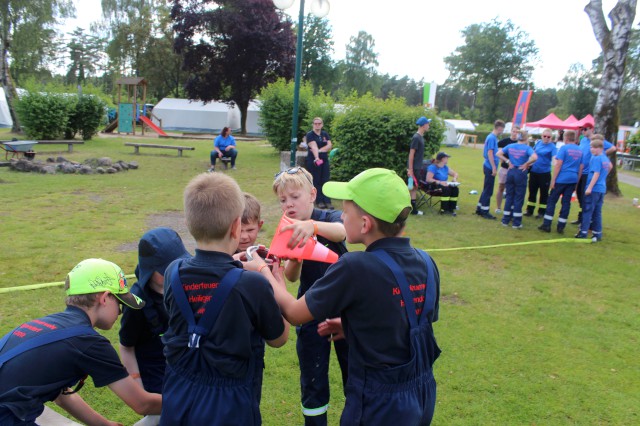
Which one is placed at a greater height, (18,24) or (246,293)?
(18,24)

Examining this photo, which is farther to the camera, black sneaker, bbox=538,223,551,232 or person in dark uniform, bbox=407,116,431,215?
person in dark uniform, bbox=407,116,431,215

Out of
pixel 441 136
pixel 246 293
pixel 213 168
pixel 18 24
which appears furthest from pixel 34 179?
pixel 18 24

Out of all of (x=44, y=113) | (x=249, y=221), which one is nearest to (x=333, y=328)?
(x=249, y=221)

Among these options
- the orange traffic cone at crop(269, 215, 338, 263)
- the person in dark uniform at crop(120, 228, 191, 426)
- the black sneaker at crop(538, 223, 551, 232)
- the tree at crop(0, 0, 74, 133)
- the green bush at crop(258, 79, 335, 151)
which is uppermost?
the tree at crop(0, 0, 74, 133)

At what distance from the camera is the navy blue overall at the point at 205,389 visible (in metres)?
1.83

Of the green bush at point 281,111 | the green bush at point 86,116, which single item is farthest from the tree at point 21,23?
the green bush at point 281,111

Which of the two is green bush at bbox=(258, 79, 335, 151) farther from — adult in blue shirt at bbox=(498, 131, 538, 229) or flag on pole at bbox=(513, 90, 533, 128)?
flag on pole at bbox=(513, 90, 533, 128)

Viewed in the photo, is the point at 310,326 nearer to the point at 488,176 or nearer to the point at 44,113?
the point at 488,176

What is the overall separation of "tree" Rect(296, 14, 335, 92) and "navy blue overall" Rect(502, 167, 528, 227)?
48.7 m

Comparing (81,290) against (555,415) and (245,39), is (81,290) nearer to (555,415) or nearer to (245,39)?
(555,415)

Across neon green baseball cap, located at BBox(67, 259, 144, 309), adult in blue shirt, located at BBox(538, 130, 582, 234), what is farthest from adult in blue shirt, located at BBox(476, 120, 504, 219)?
neon green baseball cap, located at BBox(67, 259, 144, 309)

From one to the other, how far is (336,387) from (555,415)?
1673 mm

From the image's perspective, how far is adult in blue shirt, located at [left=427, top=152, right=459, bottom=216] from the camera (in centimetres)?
1099

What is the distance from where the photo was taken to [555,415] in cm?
351
